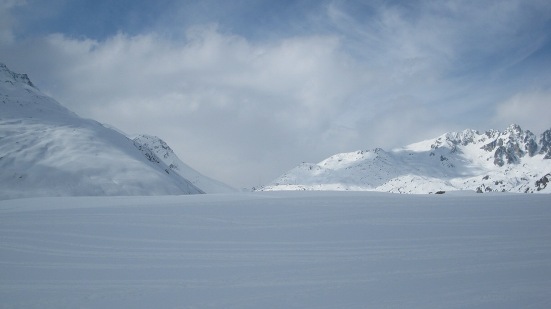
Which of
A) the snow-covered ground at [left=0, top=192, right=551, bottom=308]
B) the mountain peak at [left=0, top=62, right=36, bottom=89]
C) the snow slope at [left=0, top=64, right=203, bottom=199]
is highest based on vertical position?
the mountain peak at [left=0, top=62, right=36, bottom=89]

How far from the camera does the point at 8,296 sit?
470 cm

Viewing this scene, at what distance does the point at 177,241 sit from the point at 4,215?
218 inches

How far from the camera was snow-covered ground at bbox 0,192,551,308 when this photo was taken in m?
4.68

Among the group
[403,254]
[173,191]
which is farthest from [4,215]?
[173,191]

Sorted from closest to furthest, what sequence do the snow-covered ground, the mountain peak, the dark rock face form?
the snow-covered ground → the mountain peak → the dark rock face

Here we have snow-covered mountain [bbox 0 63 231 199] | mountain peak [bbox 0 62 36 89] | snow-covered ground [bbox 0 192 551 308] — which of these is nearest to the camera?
snow-covered ground [bbox 0 192 551 308]

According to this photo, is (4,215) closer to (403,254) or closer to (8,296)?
(8,296)

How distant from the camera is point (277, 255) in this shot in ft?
20.7

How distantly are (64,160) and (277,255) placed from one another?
47.2 metres

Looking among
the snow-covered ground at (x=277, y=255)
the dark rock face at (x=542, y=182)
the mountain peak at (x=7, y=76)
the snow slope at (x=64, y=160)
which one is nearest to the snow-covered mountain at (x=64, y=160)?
Result: the snow slope at (x=64, y=160)

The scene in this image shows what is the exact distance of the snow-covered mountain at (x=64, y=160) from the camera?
3925 cm

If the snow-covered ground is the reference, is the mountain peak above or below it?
above

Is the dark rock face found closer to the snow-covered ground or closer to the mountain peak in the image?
the snow-covered ground

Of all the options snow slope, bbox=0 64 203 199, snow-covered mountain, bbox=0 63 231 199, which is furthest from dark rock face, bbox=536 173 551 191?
snow slope, bbox=0 64 203 199
